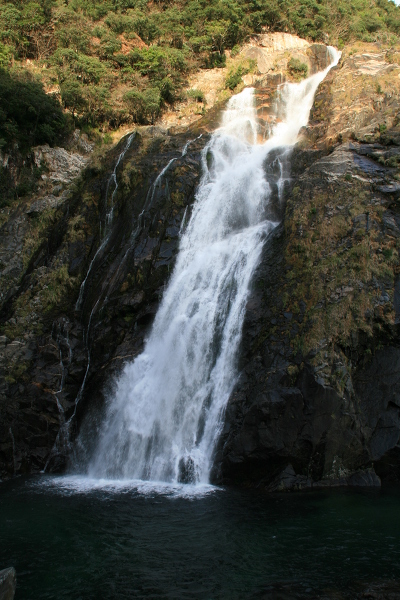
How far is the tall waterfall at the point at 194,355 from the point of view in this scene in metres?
13.2

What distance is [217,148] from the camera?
72.6 feet

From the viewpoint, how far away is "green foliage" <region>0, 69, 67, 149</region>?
2477 centimetres

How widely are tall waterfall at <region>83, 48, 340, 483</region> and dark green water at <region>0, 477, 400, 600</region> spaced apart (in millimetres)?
1648

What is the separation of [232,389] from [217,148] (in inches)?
534

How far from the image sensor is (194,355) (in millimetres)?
14492

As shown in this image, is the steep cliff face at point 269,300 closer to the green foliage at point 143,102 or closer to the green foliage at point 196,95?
the green foliage at point 143,102

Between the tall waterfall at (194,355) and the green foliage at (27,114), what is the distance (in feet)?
39.9

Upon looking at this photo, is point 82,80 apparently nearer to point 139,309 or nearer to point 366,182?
point 139,309

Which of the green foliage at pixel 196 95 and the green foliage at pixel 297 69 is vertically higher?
the green foliage at pixel 297 69

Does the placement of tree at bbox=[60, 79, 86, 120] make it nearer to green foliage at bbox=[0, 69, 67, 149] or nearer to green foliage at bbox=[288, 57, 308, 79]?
green foliage at bbox=[0, 69, 67, 149]

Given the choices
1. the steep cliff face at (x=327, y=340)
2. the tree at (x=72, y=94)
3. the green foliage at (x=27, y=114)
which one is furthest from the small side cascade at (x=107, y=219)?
the tree at (x=72, y=94)

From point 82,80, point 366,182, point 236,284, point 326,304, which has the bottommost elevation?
point 326,304

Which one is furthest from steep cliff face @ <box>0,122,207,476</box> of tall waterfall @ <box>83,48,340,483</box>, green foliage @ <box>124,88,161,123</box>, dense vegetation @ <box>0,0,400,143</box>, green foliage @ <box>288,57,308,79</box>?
green foliage @ <box>288,57,308,79</box>

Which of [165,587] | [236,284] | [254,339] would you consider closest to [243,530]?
[165,587]
